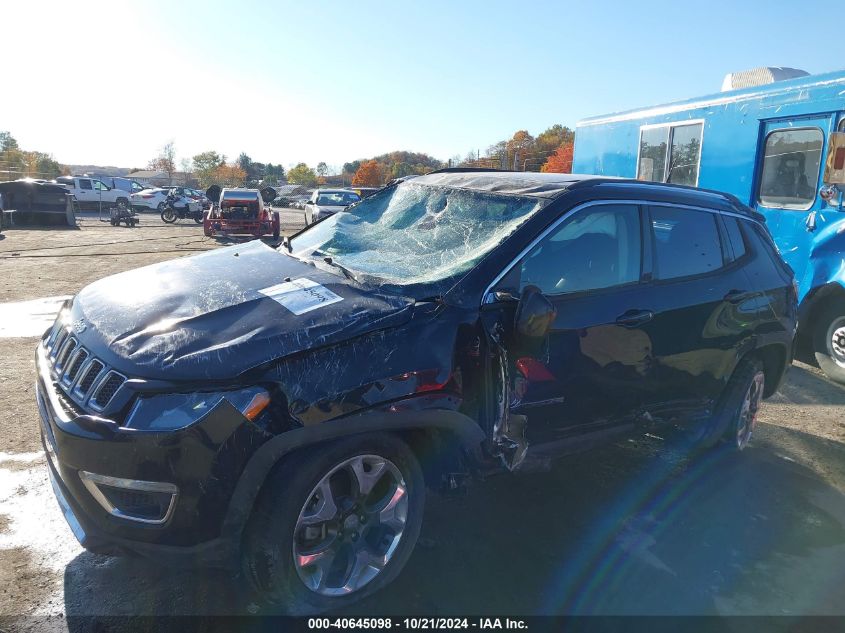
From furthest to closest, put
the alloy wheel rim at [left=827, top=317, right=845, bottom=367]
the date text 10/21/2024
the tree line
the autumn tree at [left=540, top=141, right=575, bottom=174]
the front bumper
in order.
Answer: the tree line → the autumn tree at [left=540, top=141, right=575, bottom=174] → the alloy wheel rim at [left=827, top=317, right=845, bottom=367] → the date text 10/21/2024 → the front bumper

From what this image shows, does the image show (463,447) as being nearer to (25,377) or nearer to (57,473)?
(57,473)

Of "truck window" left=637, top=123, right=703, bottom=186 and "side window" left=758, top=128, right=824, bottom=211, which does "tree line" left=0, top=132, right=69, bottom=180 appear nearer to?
"truck window" left=637, top=123, right=703, bottom=186

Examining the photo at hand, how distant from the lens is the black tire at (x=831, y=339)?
6621 millimetres

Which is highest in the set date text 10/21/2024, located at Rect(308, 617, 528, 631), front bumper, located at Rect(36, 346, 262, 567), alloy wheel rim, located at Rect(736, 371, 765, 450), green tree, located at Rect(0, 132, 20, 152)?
green tree, located at Rect(0, 132, 20, 152)

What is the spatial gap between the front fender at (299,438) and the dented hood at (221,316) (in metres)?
0.32

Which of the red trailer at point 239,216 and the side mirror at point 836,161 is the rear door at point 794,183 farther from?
the red trailer at point 239,216

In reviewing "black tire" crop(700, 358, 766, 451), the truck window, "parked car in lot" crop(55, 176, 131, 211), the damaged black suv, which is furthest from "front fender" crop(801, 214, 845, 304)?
"parked car in lot" crop(55, 176, 131, 211)

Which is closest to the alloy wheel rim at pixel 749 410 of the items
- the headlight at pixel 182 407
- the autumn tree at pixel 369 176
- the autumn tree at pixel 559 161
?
the headlight at pixel 182 407

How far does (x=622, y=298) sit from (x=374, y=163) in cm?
11784

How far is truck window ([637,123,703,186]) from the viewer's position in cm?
816

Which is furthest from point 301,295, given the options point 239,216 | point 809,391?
point 239,216

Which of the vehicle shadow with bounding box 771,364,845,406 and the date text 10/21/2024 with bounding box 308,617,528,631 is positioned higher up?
the date text 10/21/2024 with bounding box 308,617,528,631

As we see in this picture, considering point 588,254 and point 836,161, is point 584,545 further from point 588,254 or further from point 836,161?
point 836,161

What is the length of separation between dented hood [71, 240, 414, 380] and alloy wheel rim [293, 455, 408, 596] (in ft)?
1.92
